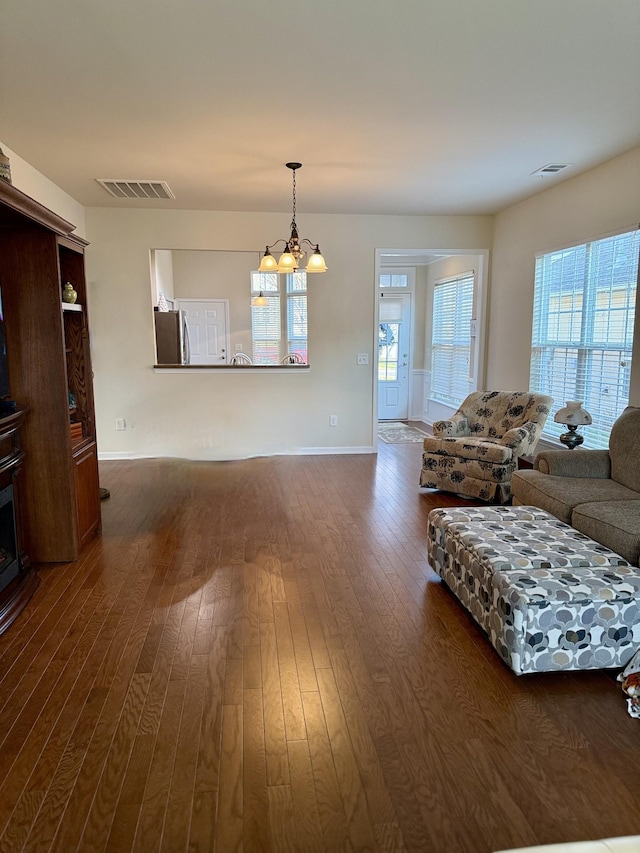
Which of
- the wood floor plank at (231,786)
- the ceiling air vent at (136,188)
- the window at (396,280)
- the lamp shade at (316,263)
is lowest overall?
the wood floor plank at (231,786)

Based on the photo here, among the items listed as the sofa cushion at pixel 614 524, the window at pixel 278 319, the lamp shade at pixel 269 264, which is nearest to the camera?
the sofa cushion at pixel 614 524

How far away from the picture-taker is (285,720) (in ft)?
6.77

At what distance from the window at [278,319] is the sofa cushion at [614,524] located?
6.58 meters

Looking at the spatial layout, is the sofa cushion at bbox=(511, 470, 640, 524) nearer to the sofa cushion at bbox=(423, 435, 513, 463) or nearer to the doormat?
the sofa cushion at bbox=(423, 435, 513, 463)

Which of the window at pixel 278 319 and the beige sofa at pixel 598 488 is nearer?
the beige sofa at pixel 598 488

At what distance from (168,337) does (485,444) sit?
3875 mm

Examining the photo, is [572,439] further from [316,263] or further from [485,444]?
[316,263]

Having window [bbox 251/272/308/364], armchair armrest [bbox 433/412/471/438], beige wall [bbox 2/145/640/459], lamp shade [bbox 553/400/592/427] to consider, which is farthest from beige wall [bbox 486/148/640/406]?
window [bbox 251/272/308/364]

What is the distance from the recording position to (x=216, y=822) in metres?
1.63

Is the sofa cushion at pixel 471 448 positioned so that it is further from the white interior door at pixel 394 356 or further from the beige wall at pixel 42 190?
the white interior door at pixel 394 356

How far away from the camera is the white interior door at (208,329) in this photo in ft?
30.1

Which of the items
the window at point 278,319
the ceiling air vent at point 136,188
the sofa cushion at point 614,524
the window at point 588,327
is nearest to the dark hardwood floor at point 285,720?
the sofa cushion at point 614,524

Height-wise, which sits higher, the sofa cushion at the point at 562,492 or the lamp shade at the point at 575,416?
the lamp shade at the point at 575,416

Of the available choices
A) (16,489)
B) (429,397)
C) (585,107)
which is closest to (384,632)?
(16,489)
